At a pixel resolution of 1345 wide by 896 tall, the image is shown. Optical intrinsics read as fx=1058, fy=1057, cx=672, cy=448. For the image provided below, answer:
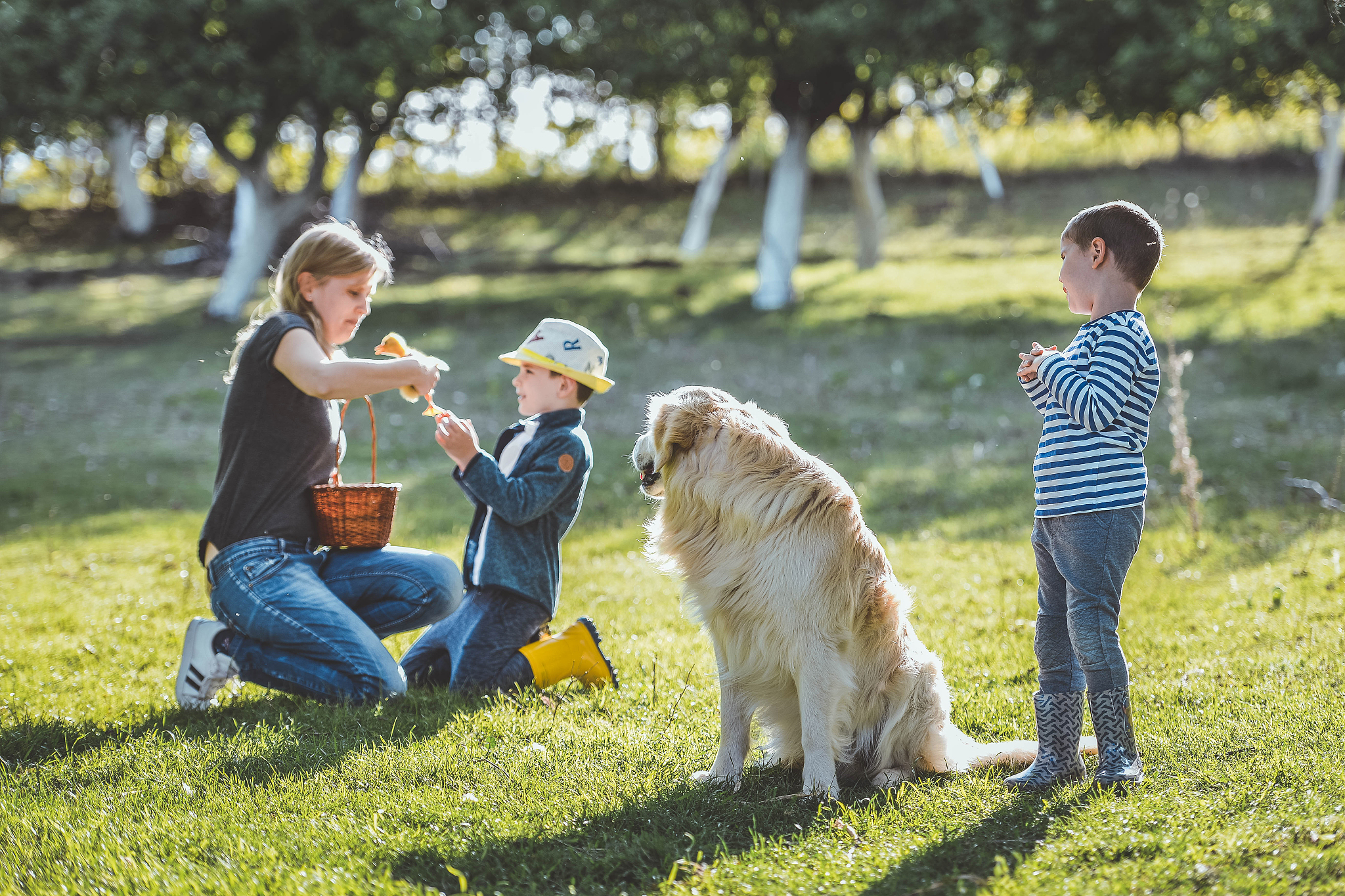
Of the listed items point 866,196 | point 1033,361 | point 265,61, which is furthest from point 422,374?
point 866,196

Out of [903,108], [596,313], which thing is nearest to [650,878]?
[596,313]

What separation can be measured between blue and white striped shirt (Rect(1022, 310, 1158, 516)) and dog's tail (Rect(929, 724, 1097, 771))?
0.94 m

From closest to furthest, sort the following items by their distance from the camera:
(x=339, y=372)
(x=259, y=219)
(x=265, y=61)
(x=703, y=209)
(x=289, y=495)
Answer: (x=339, y=372), (x=289, y=495), (x=265, y=61), (x=259, y=219), (x=703, y=209)

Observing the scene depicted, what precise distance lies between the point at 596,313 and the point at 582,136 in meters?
3.42

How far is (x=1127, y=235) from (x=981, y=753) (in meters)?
1.86

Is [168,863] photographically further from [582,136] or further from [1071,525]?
[582,136]

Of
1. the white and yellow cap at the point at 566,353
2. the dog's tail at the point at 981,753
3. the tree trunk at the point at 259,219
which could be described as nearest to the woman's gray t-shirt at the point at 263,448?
the white and yellow cap at the point at 566,353

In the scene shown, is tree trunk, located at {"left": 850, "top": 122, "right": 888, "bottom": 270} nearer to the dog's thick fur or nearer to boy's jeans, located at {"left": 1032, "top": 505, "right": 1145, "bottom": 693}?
the dog's thick fur

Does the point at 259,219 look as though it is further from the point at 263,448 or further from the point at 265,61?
the point at 263,448

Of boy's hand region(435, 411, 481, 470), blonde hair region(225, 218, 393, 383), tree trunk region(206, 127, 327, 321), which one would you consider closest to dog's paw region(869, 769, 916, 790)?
boy's hand region(435, 411, 481, 470)

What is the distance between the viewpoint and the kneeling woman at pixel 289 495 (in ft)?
14.7

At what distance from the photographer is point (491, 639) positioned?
4.73 m

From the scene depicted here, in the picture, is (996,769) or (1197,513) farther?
(1197,513)

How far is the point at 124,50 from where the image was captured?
56.1ft
